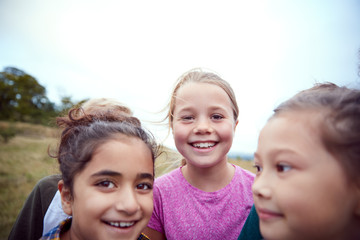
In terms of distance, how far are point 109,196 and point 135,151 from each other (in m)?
0.34

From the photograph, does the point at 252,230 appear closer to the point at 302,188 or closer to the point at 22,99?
the point at 302,188

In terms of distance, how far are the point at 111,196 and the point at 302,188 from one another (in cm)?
108

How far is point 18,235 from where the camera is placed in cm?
194

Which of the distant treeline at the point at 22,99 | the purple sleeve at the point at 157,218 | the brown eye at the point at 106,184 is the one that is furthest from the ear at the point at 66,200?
the distant treeline at the point at 22,99

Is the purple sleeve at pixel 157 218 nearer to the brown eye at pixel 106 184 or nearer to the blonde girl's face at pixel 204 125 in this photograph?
the blonde girl's face at pixel 204 125

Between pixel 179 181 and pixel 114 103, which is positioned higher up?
pixel 114 103

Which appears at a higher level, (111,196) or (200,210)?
(111,196)

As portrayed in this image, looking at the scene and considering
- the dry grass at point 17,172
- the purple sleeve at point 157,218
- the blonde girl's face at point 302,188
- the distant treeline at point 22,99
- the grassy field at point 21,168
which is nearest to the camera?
the blonde girl's face at point 302,188

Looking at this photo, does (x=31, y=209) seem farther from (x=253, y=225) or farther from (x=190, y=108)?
(x=253, y=225)

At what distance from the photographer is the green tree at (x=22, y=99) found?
1514cm

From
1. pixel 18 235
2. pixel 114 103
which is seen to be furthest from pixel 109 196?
pixel 114 103

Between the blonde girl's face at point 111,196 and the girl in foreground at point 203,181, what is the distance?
566 millimetres

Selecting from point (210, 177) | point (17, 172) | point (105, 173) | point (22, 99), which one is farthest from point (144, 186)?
point (22, 99)

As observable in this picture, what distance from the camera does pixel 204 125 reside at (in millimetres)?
1930
